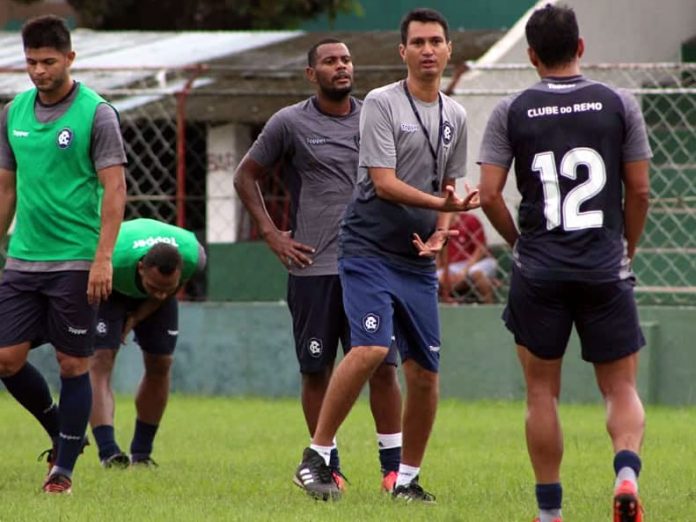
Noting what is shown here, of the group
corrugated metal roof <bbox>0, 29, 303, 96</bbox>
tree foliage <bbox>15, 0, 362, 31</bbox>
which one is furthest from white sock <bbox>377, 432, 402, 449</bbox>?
tree foliage <bbox>15, 0, 362, 31</bbox>

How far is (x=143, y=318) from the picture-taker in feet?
36.3

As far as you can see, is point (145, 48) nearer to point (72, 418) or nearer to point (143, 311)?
point (143, 311)

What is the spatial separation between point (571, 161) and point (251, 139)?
11.2 metres

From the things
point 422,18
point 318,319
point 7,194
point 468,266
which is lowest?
point 468,266

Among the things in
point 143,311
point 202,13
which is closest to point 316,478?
point 143,311

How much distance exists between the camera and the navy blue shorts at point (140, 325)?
11.0m

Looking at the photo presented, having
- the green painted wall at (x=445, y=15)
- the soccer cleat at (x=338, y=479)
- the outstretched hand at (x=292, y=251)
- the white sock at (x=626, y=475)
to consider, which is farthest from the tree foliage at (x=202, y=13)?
the white sock at (x=626, y=475)

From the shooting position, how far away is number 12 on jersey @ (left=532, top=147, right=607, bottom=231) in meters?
7.21

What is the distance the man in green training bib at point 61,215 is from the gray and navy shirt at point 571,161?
230 cm

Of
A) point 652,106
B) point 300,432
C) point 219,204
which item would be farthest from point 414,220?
point 219,204

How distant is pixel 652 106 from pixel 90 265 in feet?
24.5

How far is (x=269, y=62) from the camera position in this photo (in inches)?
764

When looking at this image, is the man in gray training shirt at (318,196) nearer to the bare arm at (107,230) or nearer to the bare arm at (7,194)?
the bare arm at (107,230)

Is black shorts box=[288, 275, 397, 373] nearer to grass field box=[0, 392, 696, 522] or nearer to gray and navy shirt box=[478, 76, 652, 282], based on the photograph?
grass field box=[0, 392, 696, 522]
